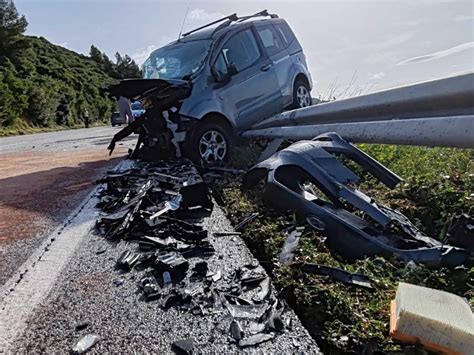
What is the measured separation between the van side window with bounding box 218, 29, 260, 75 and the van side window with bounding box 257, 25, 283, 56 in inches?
10.6

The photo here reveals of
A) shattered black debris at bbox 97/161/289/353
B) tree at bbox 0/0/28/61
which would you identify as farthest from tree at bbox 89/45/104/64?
shattered black debris at bbox 97/161/289/353

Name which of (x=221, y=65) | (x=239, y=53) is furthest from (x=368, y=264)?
(x=239, y=53)

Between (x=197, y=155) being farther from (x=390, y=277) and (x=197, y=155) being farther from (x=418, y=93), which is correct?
(x=390, y=277)

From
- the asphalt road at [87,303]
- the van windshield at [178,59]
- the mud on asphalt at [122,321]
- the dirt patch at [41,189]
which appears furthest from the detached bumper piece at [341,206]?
the van windshield at [178,59]

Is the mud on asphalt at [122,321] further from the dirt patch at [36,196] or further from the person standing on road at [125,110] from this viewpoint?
the person standing on road at [125,110]

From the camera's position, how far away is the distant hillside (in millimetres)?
31781

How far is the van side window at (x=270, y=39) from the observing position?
25.2 feet

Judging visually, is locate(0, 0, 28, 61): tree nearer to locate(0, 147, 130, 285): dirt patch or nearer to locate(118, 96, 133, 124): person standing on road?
locate(118, 96, 133, 124): person standing on road

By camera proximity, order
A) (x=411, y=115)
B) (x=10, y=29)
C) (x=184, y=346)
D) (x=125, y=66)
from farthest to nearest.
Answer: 1. (x=125, y=66)
2. (x=10, y=29)
3. (x=411, y=115)
4. (x=184, y=346)

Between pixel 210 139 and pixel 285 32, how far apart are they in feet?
11.8

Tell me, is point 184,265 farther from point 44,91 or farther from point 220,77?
point 44,91

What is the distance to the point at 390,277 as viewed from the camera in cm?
203

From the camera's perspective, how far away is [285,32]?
8.43 meters

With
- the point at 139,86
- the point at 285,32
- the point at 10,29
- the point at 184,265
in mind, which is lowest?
the point at 184,265
